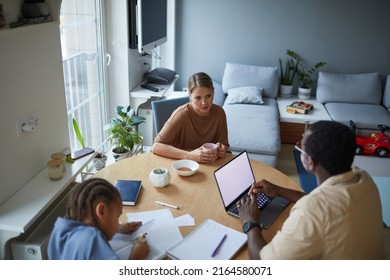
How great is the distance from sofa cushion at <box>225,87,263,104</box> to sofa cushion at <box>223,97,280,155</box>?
0.08 m

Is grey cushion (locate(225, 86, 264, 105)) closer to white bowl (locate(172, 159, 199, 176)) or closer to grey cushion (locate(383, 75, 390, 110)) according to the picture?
grey cushion (locate(383, 75, 390, 110))

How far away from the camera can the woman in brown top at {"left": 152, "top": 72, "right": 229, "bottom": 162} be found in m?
2.06

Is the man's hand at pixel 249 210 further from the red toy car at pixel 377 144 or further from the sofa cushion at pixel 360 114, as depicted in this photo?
the sofa cushion at pixel 360 114

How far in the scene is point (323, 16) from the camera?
14.2ft

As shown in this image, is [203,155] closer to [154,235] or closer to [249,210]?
[249,210]

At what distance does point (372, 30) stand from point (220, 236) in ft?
13.1

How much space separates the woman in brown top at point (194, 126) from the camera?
6.77 ft

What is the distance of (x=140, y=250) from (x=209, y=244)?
259 millimetres

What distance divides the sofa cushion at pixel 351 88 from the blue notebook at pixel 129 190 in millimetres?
3317

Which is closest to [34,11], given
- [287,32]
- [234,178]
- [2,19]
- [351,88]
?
[2,19]

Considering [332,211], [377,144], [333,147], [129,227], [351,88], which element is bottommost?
[377,144]

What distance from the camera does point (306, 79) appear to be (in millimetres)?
4473
